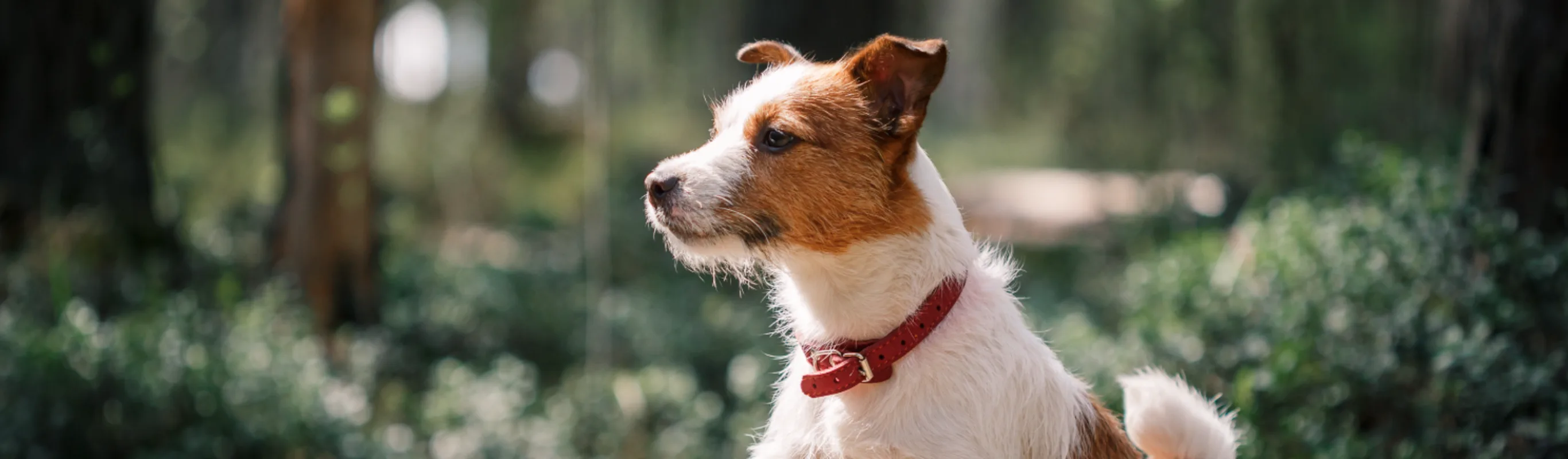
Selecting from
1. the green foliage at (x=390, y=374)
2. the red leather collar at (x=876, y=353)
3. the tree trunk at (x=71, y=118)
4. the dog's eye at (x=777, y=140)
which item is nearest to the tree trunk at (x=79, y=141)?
the tree trunk at (x=71, y=118)

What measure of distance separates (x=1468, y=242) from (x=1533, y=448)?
899 mm

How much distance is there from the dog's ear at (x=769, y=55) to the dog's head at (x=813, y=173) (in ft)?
1.04

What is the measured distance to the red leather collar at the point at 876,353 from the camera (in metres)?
2.49

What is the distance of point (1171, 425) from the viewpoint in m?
2.69

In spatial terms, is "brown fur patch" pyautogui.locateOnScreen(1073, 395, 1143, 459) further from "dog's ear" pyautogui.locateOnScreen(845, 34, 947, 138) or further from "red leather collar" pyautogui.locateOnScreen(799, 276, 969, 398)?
"dog's ear" pyautogui.locateOnScreen(845, 34, 947, 138)

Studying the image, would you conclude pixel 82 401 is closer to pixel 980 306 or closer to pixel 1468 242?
pixel 980 306

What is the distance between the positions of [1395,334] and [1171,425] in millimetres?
1928

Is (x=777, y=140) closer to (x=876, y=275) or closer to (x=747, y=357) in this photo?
(x=876, y=275)

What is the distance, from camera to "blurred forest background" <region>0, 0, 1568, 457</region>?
13.8ft

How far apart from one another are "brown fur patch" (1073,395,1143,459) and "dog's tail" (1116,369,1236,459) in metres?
0.04

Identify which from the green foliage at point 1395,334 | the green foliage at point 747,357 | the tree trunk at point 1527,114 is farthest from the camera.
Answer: the tree trunk at point 1527,114

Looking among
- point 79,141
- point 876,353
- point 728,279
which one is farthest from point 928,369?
point 79,141

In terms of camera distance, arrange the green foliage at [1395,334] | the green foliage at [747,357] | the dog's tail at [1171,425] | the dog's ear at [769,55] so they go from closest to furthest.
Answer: the dog's tail at [1171,425], the dog's ear at [769,55], the green foliage at [1395,334], the green foliage at [747,357]

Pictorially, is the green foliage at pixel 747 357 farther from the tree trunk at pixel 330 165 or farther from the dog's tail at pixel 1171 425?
the dog's tail at pixel 1171 425
